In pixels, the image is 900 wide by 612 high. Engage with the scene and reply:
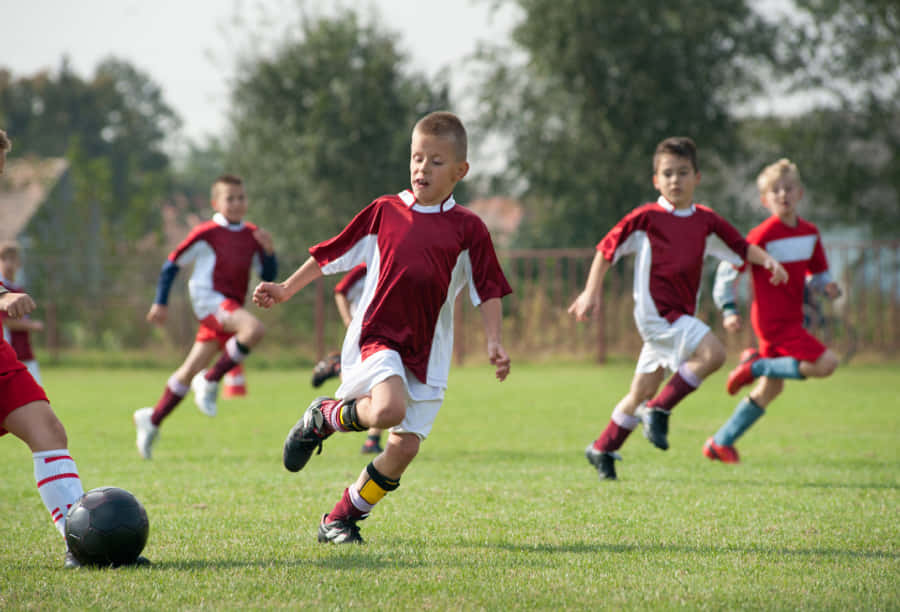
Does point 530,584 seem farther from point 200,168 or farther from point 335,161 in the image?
point 200,168

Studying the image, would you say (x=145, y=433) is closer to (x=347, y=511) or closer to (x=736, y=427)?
(x=347, y=511)

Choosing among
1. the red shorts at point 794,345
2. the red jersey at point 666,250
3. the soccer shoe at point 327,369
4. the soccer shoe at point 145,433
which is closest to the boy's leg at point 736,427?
the red shorts at point 794,345

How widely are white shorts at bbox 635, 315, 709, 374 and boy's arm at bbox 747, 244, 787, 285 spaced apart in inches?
21.1

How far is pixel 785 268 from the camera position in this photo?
6.89m

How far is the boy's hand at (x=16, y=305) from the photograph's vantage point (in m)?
3.42

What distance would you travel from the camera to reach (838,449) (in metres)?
7.18

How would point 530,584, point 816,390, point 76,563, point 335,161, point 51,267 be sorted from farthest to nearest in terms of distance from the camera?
1. point 335,161
2. point 51,267
3. point 816,390
4. point 76,563
5. point 530,584

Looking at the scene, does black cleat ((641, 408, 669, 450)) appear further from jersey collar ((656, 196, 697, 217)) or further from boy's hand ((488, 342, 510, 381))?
boy's hand ((488, 342, 510, 381))

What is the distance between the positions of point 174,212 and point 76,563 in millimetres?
54423

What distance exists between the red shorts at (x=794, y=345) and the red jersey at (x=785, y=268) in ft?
0.13

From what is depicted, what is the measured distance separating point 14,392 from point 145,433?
3594mm

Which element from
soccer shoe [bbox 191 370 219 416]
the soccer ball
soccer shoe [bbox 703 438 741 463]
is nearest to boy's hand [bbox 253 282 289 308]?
the soccer ball

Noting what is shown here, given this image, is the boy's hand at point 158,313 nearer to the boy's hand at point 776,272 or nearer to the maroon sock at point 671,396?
the maroon sock at point 671,396

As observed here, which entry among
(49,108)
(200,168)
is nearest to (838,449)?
(49,108)
